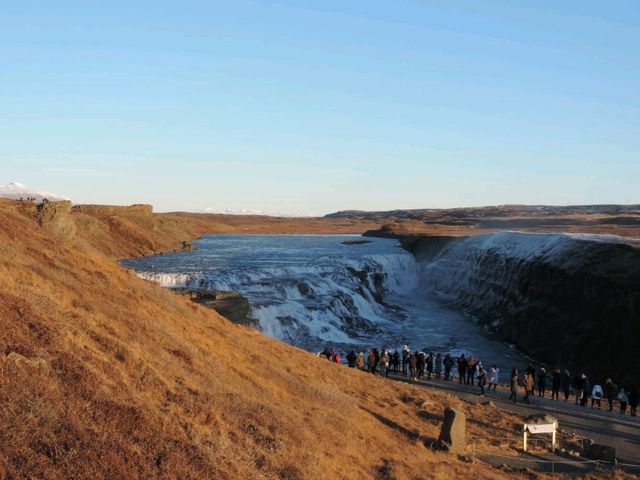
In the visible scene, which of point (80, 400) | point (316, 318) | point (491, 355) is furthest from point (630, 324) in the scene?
point (80, 400)

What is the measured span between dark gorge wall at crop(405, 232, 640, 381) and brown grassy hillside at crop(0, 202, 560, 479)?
44.6 feet

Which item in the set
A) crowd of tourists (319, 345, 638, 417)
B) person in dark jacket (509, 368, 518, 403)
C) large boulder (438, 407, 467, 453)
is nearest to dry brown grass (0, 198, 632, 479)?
large boulder (438, 407, 467, 453)

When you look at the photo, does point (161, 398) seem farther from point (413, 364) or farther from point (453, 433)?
point (413, 364)

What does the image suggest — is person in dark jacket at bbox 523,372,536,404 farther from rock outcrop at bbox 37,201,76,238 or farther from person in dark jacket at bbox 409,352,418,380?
rock outcrop at bbox 37,201,76,238

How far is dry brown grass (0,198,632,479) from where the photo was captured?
8234 mm

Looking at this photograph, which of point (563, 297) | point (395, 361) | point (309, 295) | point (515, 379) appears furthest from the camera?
point (309, 295)

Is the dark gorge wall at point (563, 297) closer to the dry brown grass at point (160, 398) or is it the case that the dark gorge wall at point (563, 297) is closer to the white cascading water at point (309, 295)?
the white cascading water at point (309, 295)

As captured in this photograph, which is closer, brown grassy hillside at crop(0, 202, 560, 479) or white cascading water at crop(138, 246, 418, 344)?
brown grassy hillside at crop(0, 202, 560, 479)

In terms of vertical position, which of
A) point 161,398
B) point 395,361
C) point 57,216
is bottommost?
point 395,361

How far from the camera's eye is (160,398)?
10.5m

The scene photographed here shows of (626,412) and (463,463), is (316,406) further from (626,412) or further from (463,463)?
(626,412)

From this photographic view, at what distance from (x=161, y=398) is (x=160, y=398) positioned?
0.09 ft

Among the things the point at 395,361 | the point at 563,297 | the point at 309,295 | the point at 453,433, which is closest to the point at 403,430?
the point at 453,433

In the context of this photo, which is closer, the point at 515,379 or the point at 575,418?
the point at 575,418
